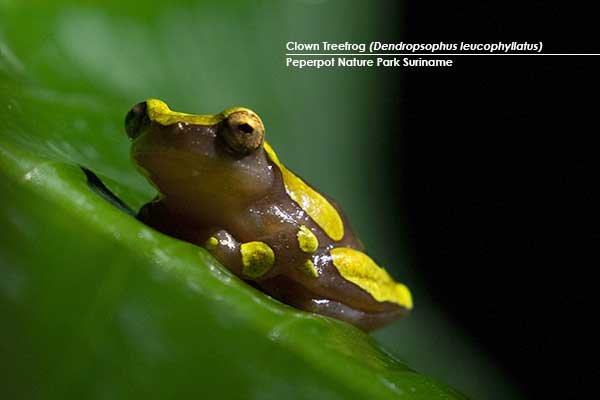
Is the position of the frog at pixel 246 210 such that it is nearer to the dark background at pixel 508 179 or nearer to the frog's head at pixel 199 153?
the frog's head at pixel 199 153

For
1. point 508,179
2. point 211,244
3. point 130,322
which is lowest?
point 130,322

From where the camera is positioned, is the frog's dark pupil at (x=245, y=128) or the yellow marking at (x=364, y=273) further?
the yellow marking at (x=364, y=273)

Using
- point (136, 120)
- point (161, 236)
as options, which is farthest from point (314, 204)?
point (161, 236)

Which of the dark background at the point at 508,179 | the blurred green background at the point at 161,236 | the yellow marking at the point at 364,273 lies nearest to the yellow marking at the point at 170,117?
the blurred green background at the point at 161,236

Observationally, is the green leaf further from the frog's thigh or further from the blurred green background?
the frog's thigh

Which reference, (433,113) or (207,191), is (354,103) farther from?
(207,191)

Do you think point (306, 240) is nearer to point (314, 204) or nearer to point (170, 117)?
point (314, 204)
